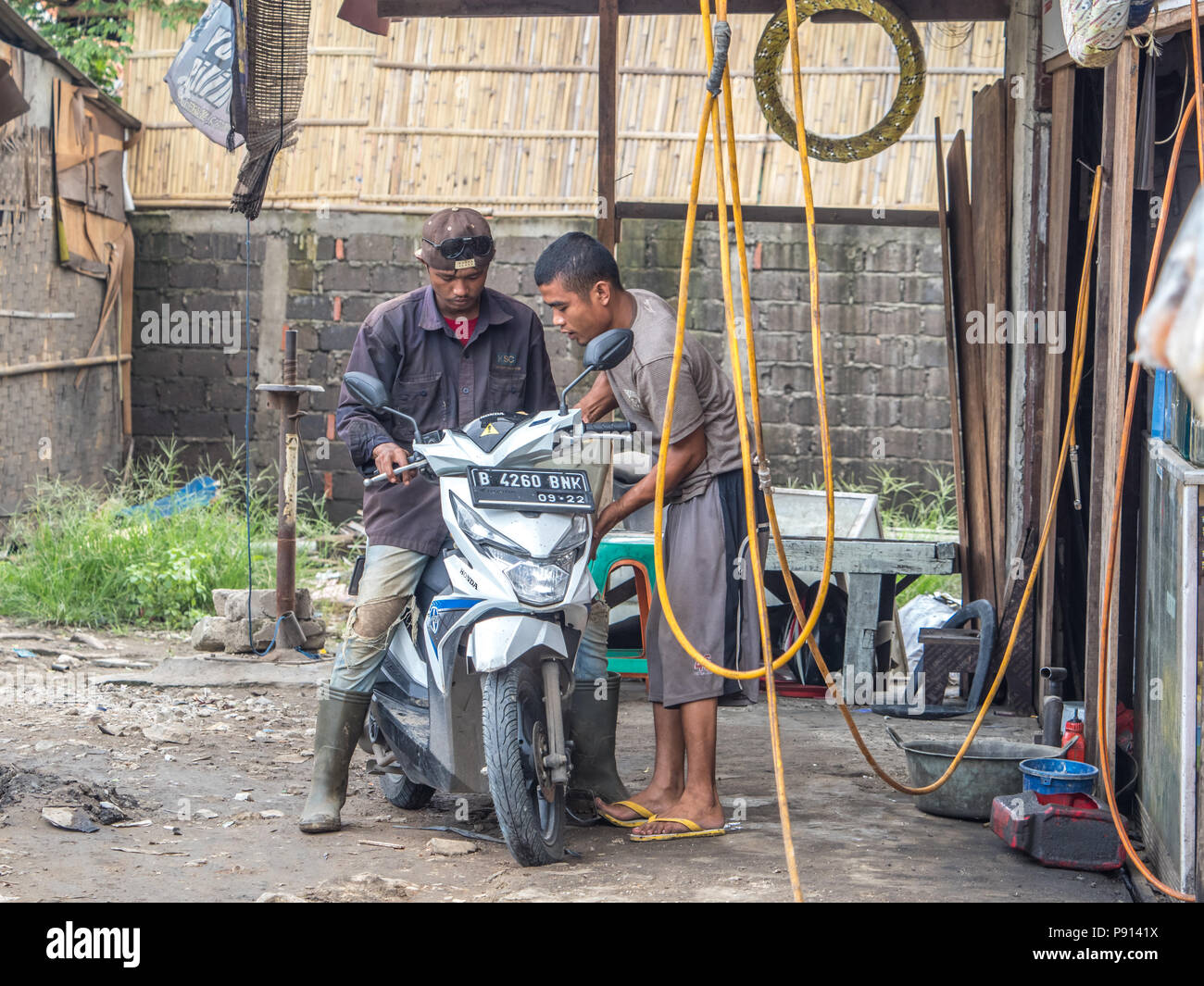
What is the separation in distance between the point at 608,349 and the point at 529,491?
1.52ft

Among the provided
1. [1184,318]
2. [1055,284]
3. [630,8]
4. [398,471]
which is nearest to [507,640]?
[398,471]

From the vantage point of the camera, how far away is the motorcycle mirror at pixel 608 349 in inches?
141

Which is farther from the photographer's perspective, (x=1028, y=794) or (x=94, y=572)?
(x=94, y=572)

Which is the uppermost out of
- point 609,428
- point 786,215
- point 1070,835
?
point 786,215

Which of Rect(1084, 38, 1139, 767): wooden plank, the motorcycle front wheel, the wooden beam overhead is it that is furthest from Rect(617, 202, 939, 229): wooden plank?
the motorcycle front wheel

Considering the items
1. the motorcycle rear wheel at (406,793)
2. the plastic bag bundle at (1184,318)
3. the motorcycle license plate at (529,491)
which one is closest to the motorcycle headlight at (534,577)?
the motorcycle license plate at (529,491)

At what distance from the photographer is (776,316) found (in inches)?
385

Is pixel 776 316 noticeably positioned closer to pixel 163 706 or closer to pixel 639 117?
pixel 639 117

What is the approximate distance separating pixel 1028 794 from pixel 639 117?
6.86 meters

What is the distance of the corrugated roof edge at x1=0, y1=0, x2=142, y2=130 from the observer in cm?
824

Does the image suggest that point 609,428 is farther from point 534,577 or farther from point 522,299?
point 522,299

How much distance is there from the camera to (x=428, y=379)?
171 inches

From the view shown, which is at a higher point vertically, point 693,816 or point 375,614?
point 375,614
